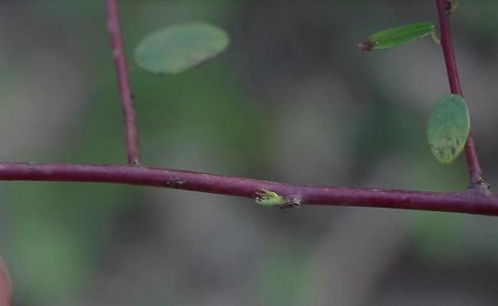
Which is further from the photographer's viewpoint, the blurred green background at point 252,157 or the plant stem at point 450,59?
the blurred green background at point 252,157

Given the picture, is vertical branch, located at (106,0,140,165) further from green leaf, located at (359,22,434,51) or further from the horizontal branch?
green leaf, located at (359,22,434,51)

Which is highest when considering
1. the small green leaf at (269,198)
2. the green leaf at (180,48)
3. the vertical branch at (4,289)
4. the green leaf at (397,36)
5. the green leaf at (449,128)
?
the green leaf at (397,36)

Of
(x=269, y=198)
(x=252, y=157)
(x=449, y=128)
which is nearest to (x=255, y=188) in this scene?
(x=269, y=198)

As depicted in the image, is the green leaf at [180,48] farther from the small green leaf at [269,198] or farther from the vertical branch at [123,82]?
the small green leaf at [269,198]

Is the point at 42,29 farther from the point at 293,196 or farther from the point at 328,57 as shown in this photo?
the point at 293,196

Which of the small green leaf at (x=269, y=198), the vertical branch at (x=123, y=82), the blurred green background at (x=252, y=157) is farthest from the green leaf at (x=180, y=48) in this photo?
the blurred green background at (x=252, y=157)
